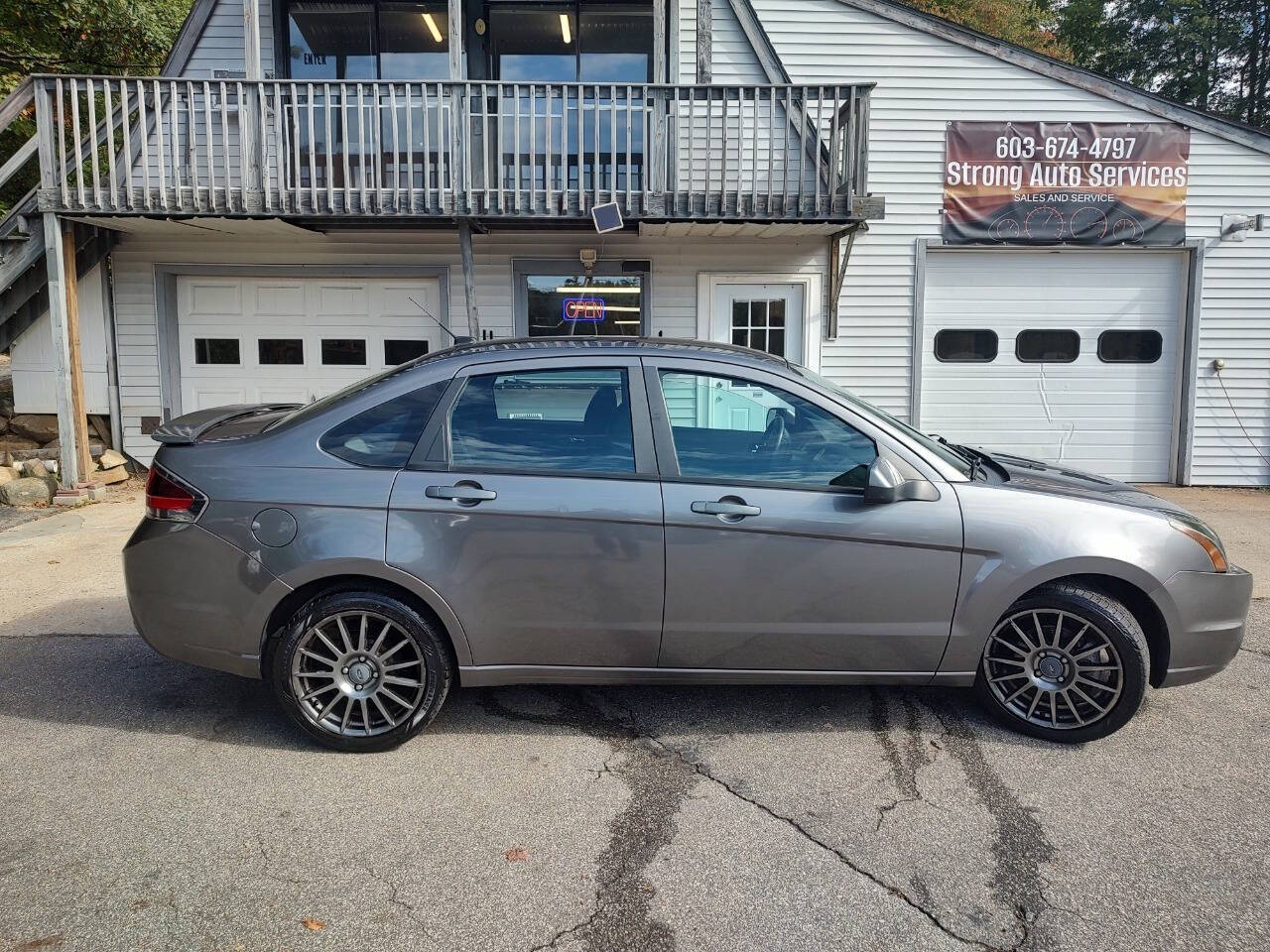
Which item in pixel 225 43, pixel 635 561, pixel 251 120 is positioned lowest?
pixel 635 561

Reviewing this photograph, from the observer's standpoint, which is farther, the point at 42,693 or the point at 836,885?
the point at 42,693

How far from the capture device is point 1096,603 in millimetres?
3676

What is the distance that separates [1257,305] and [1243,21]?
54.7 ft

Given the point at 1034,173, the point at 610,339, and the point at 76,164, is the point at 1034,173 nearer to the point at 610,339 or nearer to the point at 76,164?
the point at 610,339

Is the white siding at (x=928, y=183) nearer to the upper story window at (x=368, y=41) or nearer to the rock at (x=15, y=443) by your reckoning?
the upper story window at (x=368, y=41)

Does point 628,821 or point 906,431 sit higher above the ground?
point 906,431

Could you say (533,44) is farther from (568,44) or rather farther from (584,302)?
(584,302)

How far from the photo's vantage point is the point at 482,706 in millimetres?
4176

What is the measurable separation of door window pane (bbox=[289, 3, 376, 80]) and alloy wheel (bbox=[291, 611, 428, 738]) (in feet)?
28.2

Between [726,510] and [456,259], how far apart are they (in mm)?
7325

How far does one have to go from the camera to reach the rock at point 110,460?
32.2 ft

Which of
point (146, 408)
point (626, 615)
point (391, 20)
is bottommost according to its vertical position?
point (626, 615)

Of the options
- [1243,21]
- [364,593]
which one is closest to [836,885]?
[364,593]

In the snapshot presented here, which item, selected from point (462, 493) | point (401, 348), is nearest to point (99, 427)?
point (401, 348)
